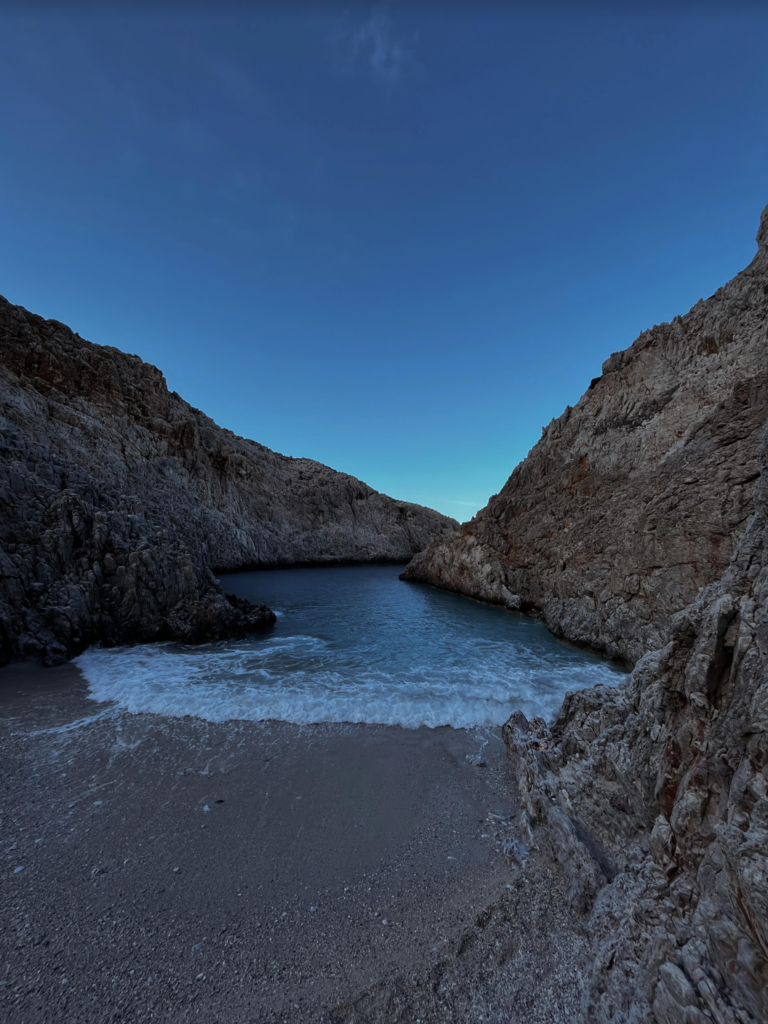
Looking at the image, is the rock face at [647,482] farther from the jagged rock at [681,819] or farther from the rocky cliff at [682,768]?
the jagged rock at [681,819]

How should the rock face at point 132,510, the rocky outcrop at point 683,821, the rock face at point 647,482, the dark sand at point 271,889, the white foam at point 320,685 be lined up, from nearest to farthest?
the rocky outcrop at point 683,821 → the dark sand at point 271,889 → the white foam at point 320,685 → the rock face at point 647,482 → the rock face at point 132,510

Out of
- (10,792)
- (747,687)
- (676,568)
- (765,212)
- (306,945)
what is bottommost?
(10,792)

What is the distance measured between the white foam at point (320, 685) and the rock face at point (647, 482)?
12.3ft

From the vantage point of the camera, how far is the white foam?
27.2 ft

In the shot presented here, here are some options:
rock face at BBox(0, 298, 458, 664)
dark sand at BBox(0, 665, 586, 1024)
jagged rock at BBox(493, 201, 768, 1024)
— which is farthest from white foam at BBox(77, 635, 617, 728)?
jagged rock at BBox(493, 201, 768, 1024)

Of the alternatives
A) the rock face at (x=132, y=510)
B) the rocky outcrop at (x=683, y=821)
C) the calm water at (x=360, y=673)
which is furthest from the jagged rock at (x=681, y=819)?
the rock face at (x=132, y=510)

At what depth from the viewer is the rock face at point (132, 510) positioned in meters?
13.0

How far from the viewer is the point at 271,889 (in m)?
3.97

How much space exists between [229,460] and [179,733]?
44886 mm

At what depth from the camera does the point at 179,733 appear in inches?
289

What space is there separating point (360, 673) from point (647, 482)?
13865 millimetres

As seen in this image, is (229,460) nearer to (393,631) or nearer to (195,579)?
(195,579)

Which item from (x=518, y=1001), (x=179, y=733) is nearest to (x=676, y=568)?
(x=518, y=1001)

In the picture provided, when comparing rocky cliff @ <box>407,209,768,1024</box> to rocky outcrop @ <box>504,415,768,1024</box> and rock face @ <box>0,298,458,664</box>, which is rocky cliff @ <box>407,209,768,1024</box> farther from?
rock face @ <box>0,298,458,664</box>
